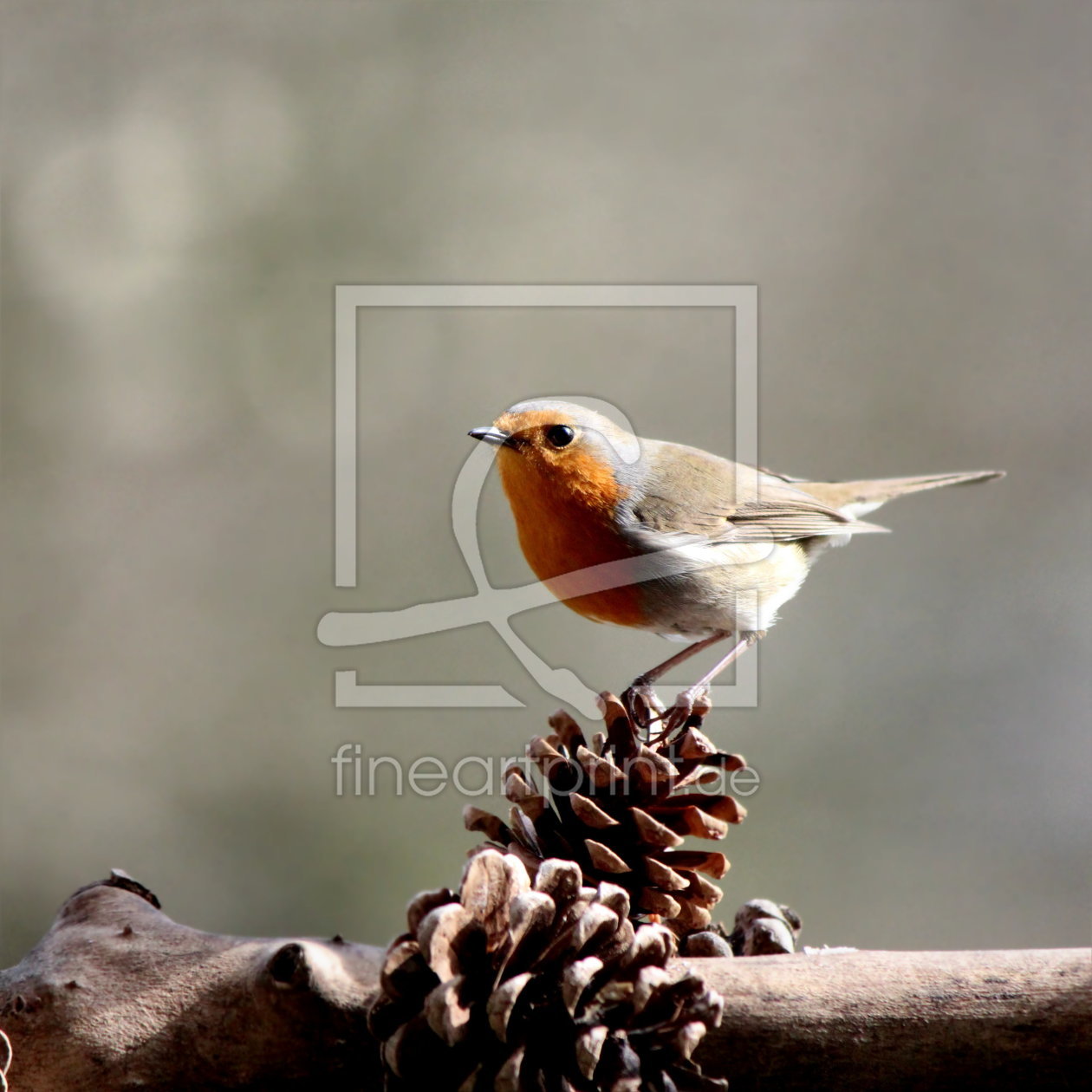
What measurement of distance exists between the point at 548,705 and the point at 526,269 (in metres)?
1.70

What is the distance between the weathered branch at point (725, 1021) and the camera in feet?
3.69

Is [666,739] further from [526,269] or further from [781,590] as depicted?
[526,269]

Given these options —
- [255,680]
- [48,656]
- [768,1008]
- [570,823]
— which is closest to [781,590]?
[570,823]

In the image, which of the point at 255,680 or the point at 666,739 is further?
the point at 255,680

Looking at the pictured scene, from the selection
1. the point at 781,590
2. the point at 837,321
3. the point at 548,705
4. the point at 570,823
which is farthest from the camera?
the point at 837,321

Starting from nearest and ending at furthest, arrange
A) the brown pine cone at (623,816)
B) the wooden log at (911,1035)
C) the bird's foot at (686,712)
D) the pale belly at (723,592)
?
the wooden log at (911,1035)
the brown pine cone at (623,816)
the bird's foot at (686,712)
the pale belly at (723,592)

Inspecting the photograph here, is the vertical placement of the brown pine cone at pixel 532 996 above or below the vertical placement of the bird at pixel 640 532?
below

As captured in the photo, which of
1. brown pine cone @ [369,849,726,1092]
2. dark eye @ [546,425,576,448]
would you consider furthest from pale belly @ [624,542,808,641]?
brown pine cone @ [369,849,726,1092]

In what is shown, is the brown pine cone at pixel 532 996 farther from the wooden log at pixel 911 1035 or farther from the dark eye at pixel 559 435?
the dark eye at pixel 559 435

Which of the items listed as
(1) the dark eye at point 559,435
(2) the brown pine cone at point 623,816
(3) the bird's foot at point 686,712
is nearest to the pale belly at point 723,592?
(1) the dark eye at point 559,435

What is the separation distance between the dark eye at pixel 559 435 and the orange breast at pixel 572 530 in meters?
0.04

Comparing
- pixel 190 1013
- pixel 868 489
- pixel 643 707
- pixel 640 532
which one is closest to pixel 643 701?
pixel 643 707

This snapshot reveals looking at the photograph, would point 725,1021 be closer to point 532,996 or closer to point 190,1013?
point 532,996

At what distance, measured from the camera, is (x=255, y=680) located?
12.2 ft
